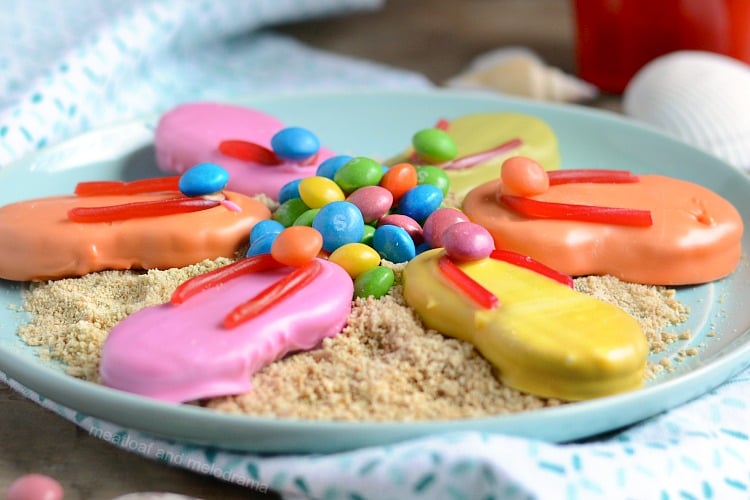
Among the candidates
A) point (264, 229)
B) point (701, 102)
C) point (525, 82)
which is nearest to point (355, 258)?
point (264, 229)

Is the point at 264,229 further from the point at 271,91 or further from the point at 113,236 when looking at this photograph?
the point at 271,91

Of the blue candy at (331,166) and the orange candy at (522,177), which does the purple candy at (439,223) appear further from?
the blue candy at (331,166)

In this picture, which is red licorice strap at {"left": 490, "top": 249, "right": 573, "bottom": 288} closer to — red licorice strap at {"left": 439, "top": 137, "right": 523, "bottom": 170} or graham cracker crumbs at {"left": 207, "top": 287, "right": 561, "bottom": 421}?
graham cracker crumbs at {"left": 207, "top": 287, "right": 561, "bottom": 421}

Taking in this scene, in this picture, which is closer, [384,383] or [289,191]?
[384,383]

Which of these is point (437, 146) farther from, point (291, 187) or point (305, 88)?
point (305, 88)

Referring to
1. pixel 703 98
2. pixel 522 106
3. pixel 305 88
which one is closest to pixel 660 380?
pixel 522 106

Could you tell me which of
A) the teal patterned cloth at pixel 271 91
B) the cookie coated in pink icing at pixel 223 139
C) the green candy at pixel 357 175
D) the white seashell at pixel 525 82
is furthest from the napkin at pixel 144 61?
the green candy at pixel 357 175
